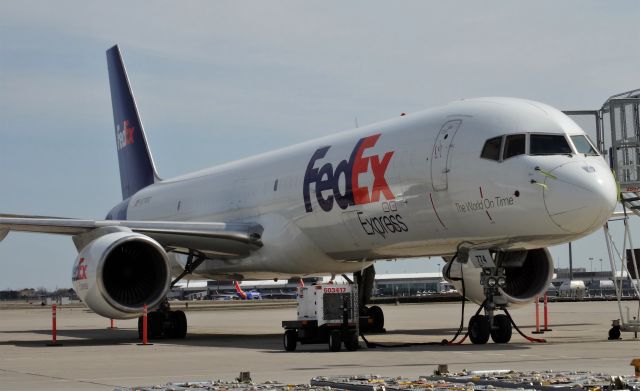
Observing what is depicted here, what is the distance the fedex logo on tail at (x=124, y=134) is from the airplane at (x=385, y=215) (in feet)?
Result: 17.9

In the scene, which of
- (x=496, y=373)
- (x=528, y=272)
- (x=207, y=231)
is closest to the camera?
(x=496, y=373)

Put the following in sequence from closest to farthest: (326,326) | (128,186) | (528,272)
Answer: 1. (326,326)
2. (528,272)
3. (128,186)

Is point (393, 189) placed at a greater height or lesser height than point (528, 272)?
greater

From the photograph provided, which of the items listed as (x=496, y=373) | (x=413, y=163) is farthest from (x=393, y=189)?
(x=496, y=373)

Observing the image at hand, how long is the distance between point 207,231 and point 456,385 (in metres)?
12.9

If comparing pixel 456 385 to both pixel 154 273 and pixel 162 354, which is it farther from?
pixel 154 273

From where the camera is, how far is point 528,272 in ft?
61.9

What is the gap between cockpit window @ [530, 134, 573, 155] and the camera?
15.5 metres

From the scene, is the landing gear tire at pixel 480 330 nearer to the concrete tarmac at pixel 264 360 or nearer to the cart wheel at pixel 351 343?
the concrete tarmac at pixel 264 360

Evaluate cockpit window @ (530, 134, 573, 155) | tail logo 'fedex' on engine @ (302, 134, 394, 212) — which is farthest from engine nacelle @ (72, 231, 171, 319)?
cockpit window @ (530, 134, 573, 155)

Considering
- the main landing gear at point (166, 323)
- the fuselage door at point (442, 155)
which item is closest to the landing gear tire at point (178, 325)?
the main landing gear at point (166, 323)

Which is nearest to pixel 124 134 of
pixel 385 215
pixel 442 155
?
A: pixel 385 215

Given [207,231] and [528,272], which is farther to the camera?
[207,231]

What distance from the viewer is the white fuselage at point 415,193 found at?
1509 centimetres
